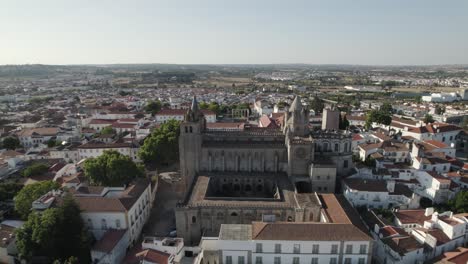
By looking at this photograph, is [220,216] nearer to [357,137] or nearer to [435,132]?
[357,137]

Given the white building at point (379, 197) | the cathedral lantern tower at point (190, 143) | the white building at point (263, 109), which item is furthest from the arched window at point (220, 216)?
the white building at point (263, 109)

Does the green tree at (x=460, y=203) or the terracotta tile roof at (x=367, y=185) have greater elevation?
the terracotta tile roof at (x=367, y=185)

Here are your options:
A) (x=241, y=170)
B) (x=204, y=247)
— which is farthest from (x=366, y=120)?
(x=204, y=247)

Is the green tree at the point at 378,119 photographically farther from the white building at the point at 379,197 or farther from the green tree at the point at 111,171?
the green tree at the point at 111,171

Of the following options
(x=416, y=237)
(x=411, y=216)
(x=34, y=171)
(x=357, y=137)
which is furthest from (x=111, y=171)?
(x=357, y=137)

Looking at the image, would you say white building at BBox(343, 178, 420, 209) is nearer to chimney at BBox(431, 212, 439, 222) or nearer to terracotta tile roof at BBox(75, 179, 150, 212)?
chimney at BBox(431, 212, 439, 222)

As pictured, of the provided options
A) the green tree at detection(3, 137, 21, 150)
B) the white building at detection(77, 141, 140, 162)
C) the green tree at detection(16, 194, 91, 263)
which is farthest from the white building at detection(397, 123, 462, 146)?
the green tree at detection(3, 137, 21, 150)
